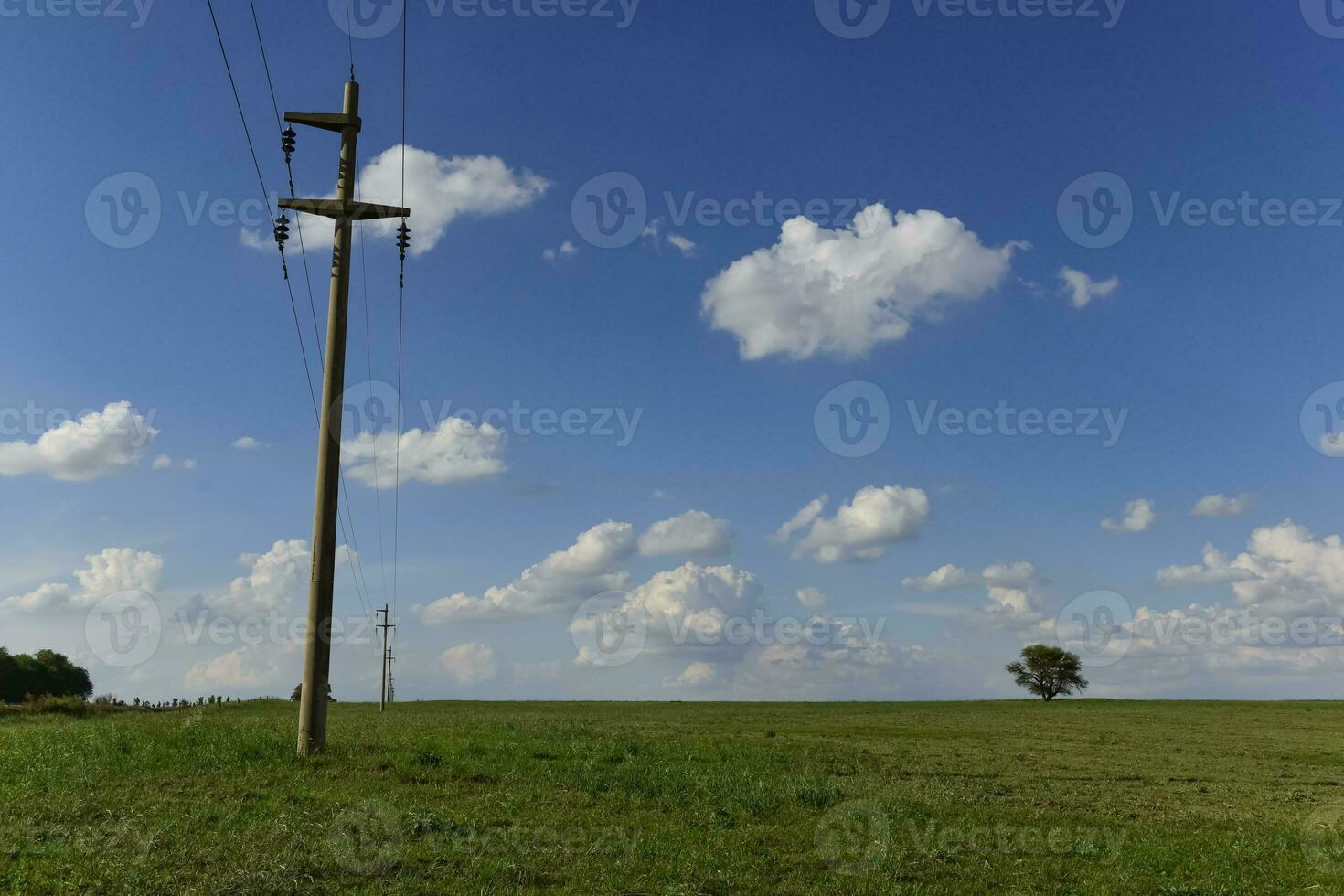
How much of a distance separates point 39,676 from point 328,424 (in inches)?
5450

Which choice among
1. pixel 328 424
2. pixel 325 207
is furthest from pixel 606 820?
pixel 325 207

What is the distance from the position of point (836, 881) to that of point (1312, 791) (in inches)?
803

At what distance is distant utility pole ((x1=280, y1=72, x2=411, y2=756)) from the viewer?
2219 centimetres

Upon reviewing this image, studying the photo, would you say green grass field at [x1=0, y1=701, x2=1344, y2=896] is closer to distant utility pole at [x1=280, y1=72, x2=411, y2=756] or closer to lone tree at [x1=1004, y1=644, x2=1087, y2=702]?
distant utility pole at [x1=280, y1=72, x2=411, y2=756]

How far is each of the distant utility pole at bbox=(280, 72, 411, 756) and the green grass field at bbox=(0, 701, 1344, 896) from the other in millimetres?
1243

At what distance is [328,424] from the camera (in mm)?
23016

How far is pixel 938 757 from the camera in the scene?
32.6 meters

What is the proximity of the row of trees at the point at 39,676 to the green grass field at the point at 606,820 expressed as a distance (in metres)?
118

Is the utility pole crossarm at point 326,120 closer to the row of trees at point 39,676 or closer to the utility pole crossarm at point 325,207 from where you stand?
the utility pole crossarm at point 325,207

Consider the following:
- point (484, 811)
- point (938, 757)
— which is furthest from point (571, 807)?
point (938, 757)

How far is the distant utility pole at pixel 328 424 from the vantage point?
72.8 ft

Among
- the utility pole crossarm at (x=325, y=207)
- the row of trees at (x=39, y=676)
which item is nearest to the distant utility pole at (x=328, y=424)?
the utility pole crossarm at (x=325, y=207)

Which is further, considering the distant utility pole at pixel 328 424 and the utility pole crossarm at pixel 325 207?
the utility pole crossarm at pixel 325 207

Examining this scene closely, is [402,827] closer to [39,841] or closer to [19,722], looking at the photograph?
[39,841]
